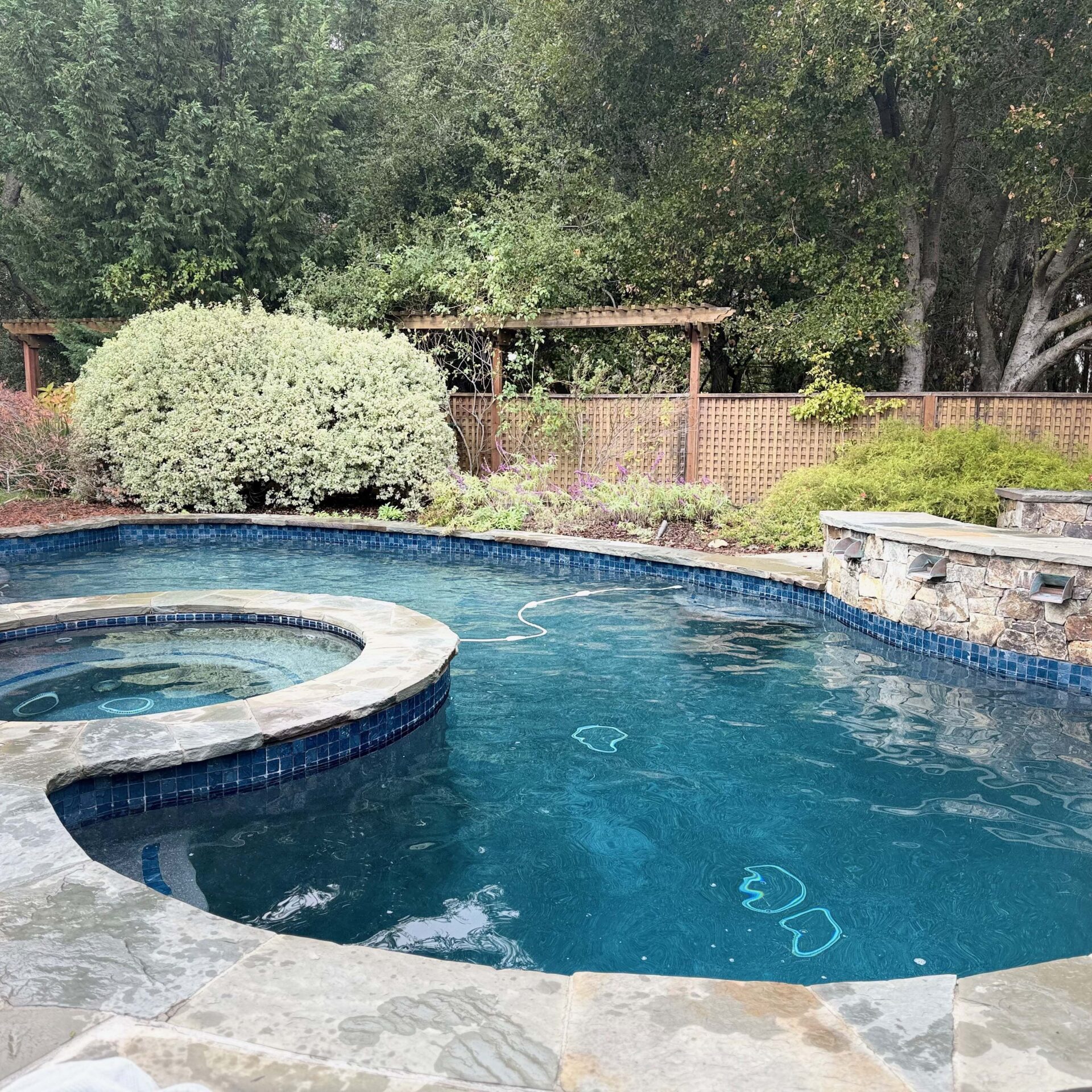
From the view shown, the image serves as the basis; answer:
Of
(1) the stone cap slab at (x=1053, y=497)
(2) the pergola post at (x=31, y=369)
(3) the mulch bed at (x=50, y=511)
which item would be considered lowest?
(3) the mulch bed at (x=50, y=511)

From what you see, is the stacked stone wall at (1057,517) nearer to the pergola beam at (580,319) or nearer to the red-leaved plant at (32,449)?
the pergola beam at (580,319)

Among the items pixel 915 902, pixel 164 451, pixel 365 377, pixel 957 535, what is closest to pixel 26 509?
pixel 164 451

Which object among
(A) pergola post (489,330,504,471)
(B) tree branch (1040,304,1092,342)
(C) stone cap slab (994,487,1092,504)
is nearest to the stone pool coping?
(C) stone cap slab (994,487,1092,504)

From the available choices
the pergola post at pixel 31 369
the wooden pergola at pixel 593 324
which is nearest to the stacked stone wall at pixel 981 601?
the wooden pergola at pixel 593 324

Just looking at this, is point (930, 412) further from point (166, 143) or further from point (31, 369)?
point (31, 369)

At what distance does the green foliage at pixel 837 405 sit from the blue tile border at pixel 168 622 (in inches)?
288

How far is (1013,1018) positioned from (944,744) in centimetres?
267

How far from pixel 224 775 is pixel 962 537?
4.77m

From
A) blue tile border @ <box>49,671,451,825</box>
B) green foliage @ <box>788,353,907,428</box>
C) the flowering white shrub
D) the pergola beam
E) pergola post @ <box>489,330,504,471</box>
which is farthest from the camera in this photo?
pergola post @ <box>489,330,504,471</box>

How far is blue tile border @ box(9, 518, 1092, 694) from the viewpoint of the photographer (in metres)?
5.54

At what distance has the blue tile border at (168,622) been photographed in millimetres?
5559

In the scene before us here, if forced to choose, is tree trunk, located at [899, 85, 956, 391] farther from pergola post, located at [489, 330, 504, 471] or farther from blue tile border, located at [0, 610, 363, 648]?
blue tile border, located at [0, 610, 363, 648]

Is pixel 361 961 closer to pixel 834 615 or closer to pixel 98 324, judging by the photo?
pixel 834 615

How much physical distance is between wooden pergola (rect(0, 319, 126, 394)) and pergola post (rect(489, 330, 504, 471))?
253 inches
